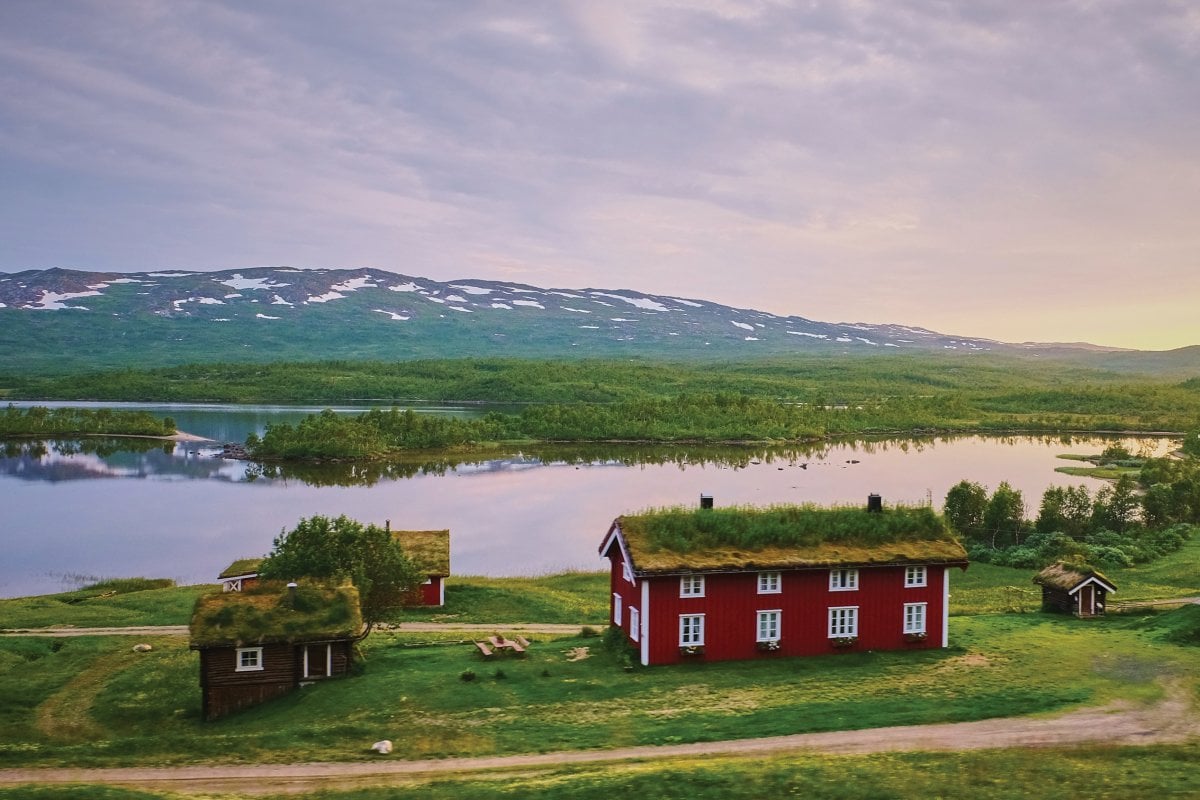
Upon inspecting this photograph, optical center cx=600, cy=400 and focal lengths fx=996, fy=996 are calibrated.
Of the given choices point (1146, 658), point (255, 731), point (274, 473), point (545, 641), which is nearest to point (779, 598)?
point (545, 641)

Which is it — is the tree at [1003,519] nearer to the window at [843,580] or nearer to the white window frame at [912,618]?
the white window frame at [912,618]

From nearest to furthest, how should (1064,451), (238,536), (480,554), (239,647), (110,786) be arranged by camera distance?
(110,786), (239,647), (480,554), (238,536), (1064,451)

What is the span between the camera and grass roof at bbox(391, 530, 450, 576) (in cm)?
3844

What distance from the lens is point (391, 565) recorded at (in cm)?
3083

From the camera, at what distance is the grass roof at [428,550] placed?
126 feet

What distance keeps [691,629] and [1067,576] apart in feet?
46.6

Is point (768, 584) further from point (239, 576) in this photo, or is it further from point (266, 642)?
point (239, 576)

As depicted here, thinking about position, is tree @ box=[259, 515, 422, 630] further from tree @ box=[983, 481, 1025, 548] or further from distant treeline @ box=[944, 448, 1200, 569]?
tree @ box=[983, 481, 1025, 548]

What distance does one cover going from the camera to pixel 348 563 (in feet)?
101

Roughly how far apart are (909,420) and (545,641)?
11571cm

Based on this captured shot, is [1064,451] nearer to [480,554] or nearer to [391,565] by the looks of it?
[480,554]

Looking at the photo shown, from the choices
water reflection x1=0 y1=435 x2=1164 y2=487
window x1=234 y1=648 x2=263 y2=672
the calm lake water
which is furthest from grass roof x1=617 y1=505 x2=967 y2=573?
water reflection x1=0 y1=435 x2=1164 y2=487

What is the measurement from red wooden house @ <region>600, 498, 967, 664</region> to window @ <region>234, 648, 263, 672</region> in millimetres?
10139

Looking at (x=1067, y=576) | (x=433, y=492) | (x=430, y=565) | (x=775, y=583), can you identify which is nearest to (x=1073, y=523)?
(x=1067, y=576)
